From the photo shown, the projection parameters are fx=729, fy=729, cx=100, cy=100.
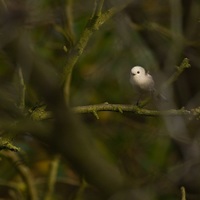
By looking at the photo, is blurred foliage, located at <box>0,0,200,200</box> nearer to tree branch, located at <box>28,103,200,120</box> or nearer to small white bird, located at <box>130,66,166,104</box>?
small white bird, located at <box>130,66,166,104</box>

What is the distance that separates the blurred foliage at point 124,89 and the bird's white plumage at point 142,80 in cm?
61

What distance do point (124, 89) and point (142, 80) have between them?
180cm

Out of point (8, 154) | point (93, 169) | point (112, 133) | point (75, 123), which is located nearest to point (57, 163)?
point (8, 154)

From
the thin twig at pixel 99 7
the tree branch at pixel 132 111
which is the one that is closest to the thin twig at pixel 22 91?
the tree branch at pixel 132 111

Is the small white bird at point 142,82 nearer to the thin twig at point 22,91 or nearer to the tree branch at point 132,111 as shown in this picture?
the tree branch at point 132,111

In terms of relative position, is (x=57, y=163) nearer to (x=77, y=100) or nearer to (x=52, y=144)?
(x=77, y=100)

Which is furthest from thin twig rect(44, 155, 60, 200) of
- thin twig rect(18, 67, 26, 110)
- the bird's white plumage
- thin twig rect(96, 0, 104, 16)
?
thin twig rect(96, 0, 104, 16)

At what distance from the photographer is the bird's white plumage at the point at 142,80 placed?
3031 mm

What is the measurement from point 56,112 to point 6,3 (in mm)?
743

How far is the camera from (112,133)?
4906mm

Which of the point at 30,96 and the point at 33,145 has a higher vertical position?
the point at 33,145

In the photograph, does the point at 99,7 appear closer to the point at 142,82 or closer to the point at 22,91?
the point at 22,91

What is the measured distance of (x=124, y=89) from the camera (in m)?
4.90

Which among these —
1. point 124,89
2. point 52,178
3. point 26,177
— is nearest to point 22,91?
point 26,177
